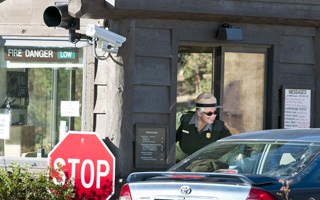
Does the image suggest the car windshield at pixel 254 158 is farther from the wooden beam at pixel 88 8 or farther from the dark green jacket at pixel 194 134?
the wooden beam at pixel 88 8

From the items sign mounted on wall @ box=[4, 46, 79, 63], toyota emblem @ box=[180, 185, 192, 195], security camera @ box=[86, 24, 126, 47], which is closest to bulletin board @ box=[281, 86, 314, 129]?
security camera @ box=[86, 24, 126, 47]

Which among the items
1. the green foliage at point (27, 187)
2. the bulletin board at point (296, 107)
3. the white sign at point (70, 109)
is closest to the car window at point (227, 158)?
the green foliage at point (27, 187)

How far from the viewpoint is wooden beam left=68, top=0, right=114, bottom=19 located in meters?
11.2

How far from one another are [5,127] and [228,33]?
3.27 meters

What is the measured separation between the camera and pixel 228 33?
1228 cm

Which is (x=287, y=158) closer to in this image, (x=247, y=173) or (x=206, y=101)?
(x=247, y=173)

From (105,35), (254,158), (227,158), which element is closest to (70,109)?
(105,35)

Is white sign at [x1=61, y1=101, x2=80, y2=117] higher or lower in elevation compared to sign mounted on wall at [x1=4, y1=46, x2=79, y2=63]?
lower

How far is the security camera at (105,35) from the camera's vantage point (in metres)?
11.3

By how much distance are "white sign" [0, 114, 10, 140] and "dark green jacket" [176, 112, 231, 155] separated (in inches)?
91.9

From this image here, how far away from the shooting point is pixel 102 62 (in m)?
12.0

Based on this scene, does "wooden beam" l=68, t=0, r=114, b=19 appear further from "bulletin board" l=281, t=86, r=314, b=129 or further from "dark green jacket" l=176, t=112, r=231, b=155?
"bulletin board" l=281, t=86, r=314, b=129

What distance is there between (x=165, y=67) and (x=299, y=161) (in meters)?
4.13

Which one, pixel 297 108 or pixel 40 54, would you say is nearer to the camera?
pixel 40 54
